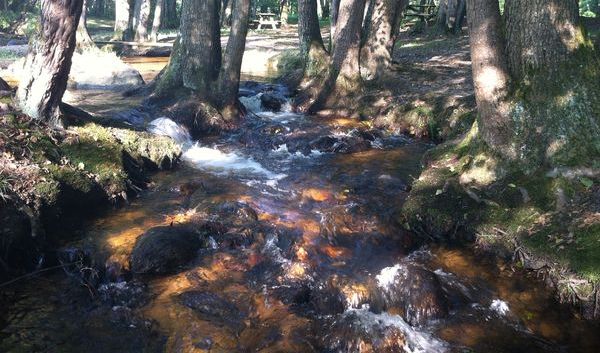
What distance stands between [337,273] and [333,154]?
513 cm

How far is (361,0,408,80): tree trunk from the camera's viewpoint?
14516mm

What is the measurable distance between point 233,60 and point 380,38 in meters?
4.62

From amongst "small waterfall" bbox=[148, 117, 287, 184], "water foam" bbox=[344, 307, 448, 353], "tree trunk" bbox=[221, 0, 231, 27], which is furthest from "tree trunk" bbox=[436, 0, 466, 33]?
"water foam" bbox=[344, 307, 448, 353]

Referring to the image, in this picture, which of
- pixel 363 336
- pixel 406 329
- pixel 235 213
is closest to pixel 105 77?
pixel 235 213

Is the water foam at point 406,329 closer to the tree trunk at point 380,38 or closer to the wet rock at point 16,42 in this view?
the tree trunk at point 380,38

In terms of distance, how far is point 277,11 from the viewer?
1909 inches

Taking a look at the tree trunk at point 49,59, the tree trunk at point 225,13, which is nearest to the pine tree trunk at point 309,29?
the tree trunk at point 49,59

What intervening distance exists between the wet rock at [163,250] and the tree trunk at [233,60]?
652cm

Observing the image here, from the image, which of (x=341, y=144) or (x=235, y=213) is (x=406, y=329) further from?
(x=341, y=144)

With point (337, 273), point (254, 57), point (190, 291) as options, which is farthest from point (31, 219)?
point (254, 57)

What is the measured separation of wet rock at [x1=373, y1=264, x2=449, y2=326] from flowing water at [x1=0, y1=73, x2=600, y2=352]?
0.6 inches

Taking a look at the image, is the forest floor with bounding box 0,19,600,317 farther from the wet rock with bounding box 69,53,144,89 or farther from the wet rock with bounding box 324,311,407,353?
the wet rock with bounding box 69,53,144,89

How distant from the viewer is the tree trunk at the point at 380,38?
47.6ft

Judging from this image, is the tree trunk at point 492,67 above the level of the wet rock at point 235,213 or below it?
above
